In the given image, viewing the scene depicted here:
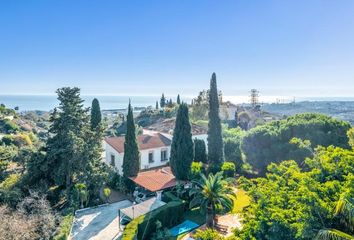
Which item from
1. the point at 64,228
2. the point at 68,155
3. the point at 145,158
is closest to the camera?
the point at 64,228

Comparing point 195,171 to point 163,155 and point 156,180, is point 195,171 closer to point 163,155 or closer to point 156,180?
point 156,180

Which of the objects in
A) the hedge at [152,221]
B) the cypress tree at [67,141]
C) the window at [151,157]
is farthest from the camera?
the window at [151,157]

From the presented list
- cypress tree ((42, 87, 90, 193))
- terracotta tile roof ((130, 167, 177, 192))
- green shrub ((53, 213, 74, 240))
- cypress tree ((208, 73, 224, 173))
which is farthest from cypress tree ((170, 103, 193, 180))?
green shrub ((53, 213, 74, 240))

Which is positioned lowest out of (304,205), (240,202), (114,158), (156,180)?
(240,202)

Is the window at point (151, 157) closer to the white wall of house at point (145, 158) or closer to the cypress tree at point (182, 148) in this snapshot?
the white wall of house at point (145, 158)

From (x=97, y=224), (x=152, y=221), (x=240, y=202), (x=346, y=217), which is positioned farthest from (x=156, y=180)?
(x=346, y=217)

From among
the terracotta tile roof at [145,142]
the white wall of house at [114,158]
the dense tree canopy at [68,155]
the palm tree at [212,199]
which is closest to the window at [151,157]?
the terracotta tile roof at [145,142]

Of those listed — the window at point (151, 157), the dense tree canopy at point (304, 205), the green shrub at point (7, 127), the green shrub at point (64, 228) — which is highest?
the green shrub at point (7, 127)
